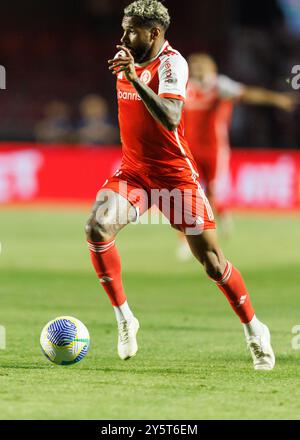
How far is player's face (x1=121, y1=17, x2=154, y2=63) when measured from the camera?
7555 millimetres

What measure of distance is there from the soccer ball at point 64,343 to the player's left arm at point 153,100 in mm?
1541

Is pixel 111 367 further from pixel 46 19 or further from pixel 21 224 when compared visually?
pixel 46 19

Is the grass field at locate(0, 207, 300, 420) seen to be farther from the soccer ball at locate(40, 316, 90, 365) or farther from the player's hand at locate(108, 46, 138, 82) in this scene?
the player's hand at locate(108, 46, 138, 82)

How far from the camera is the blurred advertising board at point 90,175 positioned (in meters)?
22.4

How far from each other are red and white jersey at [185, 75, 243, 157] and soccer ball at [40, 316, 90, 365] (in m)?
9.13

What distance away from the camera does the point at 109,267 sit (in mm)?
7805

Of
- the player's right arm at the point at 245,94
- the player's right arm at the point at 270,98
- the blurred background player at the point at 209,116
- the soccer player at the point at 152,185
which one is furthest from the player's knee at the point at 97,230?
the blurred background player at the point at 209,116

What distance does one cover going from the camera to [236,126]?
89.0 feet

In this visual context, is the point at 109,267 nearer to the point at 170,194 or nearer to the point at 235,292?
the point at 170,194

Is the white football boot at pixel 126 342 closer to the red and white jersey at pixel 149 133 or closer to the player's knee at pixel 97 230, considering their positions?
the player's knee at pixel 97 230

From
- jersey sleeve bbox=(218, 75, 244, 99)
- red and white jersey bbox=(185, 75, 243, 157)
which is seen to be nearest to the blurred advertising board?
red and white jersey bbox=(185, 75, 243, 157)

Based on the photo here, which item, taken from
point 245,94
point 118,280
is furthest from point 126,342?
point 245,94

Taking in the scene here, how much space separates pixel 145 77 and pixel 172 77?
0.98 ft
